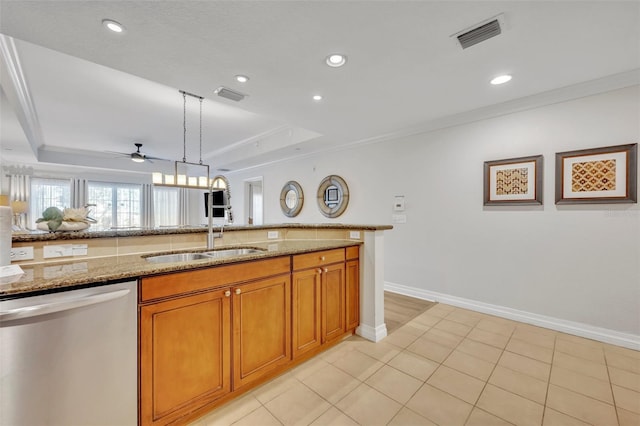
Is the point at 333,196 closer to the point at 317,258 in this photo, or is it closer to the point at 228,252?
the point at 317,258

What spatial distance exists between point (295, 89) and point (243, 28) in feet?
2.87

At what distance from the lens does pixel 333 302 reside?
2.30 m

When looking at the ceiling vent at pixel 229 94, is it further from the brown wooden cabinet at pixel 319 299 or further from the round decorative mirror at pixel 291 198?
the round decorative mirror at pixel 291 198

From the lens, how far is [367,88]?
2.49 meters

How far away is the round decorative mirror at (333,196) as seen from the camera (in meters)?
4.59

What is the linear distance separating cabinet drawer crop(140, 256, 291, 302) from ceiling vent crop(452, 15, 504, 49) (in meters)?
2.02

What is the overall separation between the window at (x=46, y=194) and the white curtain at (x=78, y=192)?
111mm

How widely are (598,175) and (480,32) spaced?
75.8 inches

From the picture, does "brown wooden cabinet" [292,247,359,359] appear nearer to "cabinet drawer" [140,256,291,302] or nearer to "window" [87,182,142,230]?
"cabinet drawer" [140,256,291,302]

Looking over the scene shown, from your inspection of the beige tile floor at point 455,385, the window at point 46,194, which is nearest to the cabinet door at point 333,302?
the beige tile floor at point 455,385

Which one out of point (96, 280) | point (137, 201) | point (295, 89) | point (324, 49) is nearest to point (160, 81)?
point (295, 89)

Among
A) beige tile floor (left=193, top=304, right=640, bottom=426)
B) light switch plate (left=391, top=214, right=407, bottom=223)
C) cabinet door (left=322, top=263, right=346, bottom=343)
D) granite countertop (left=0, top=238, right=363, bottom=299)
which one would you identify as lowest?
beige tile floor (left=193, top=304, right=640, bottom=426)

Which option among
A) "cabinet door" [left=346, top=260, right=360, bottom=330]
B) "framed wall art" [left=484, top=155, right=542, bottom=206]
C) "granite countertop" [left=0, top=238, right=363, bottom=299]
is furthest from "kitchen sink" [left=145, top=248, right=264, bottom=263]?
"framed wall art" [left=484, top=155, right=542, bottom=206]

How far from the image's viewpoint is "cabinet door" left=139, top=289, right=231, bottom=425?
1.29 metres
